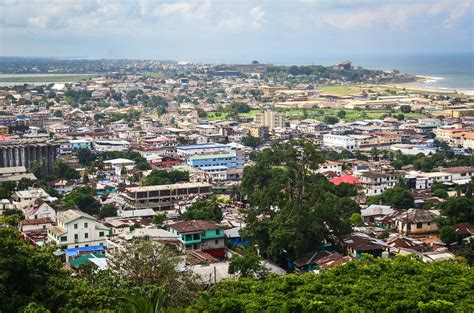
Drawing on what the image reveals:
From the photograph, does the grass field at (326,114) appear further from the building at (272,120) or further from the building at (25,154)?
the building at (25,154)

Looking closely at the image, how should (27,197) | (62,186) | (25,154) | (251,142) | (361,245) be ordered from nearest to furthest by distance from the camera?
(361,245), (27,197), (62,186), (25,154), (251,142)

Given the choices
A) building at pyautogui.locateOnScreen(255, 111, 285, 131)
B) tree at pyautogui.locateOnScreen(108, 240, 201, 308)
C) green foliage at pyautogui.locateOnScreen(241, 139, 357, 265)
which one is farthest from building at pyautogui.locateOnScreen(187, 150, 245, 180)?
tree at pyautogui.locateOnScreen(108, 240, 201, 308)

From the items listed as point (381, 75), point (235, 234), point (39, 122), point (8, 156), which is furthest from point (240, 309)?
point (381, 75)

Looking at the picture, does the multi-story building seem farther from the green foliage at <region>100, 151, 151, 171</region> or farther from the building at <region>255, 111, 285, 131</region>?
the building at <region>255, 111, 285, 131</region>

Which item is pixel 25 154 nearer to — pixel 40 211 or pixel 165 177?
pixel 165 177

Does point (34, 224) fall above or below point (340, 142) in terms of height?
above

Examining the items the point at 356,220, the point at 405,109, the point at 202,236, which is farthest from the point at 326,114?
the point at 202,236

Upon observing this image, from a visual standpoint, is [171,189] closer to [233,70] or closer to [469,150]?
[469,150]

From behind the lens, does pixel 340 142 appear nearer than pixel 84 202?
No
